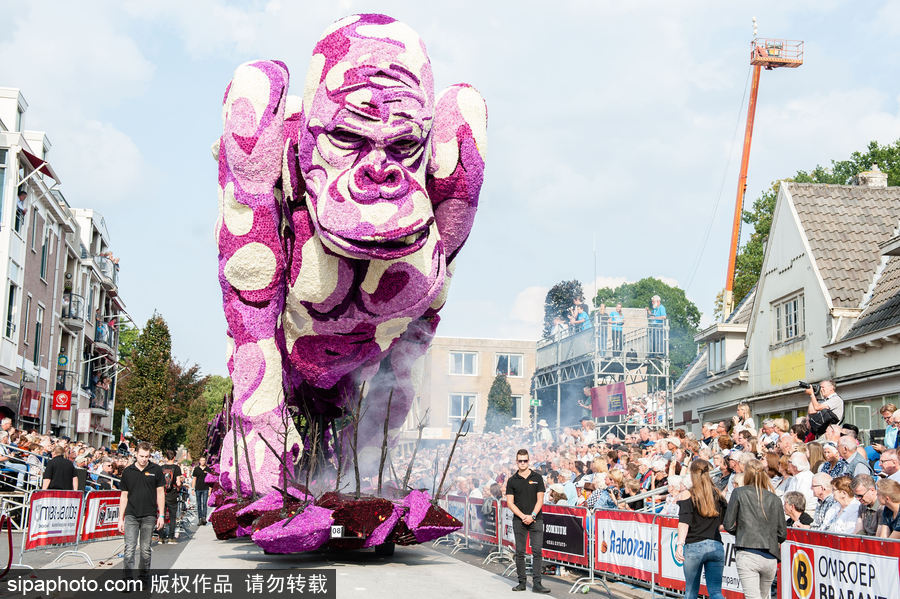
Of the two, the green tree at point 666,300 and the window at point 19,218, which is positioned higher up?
the green tree at point 666,300

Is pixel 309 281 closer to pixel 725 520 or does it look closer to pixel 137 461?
pixel 137 461

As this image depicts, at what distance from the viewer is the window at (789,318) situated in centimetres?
2133

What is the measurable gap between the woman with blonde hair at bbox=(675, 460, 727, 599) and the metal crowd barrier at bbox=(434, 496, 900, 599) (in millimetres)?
560

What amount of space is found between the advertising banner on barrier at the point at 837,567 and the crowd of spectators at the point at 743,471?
0.90ft

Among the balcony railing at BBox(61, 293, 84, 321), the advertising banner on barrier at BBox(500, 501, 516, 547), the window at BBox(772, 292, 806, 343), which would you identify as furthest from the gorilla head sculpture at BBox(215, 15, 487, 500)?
the balcony railing at BBox(61, 293, 84, 321)

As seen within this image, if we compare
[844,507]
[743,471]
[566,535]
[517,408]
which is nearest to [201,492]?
[566,535]

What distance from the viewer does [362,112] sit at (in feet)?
30.7

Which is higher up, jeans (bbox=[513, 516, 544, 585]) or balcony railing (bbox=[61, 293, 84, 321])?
balcony railing (bbox=[61, 293, 84, 321])

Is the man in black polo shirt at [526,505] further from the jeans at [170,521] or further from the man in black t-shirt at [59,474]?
the man in black t-shirt at [59,474]

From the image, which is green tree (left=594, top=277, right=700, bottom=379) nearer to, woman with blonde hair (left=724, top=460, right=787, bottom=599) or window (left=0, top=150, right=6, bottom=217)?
window (left=0, top=150, right=6, bottom=217)

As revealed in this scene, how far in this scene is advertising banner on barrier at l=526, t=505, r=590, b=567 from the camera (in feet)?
36.1

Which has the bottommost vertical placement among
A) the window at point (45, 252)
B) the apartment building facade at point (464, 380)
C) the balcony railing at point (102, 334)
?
the apartment building facade at point (464, 380)

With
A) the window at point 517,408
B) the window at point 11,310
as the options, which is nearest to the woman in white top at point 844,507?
the window at point 11,310

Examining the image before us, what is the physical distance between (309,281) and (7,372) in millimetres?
20663
